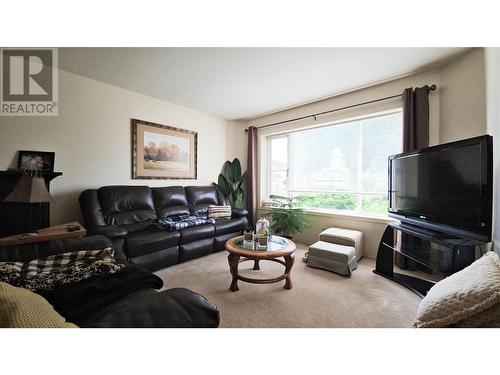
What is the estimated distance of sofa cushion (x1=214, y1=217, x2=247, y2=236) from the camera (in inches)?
117

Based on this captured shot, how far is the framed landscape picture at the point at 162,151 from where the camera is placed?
3.07m

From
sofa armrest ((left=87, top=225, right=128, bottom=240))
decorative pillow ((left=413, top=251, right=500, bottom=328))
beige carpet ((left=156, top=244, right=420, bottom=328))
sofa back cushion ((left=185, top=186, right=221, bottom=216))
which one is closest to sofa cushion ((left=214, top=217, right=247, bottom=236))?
sofa back cushion ((left=185, top=186, right=221, bottom=216))

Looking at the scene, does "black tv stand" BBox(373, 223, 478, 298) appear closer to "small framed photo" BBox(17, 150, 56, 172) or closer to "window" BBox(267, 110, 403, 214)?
"window" BBox(267, 110, 403, 214)

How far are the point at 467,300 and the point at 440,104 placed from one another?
255cm

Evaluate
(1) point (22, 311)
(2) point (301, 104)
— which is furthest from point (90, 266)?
(2) point (301, 104)

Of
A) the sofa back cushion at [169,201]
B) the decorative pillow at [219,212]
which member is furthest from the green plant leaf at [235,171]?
the sofa back cushion at [169,201]

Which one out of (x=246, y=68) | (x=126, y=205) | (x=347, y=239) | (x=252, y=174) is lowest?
(x=347, y=239)

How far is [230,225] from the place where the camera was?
3.12m

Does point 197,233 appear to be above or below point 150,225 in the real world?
below

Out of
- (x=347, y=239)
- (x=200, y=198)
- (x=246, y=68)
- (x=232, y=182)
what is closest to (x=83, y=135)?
(x=200, y=198)

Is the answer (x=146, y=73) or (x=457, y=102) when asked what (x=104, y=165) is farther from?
(x=457, y=102)

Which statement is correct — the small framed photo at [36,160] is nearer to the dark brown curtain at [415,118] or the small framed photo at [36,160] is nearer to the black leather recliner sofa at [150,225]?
the black leather recliner sofa at [150,225]

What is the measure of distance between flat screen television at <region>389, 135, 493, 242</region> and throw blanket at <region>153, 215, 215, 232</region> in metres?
2.42

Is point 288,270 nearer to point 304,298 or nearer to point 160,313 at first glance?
point 304,298
